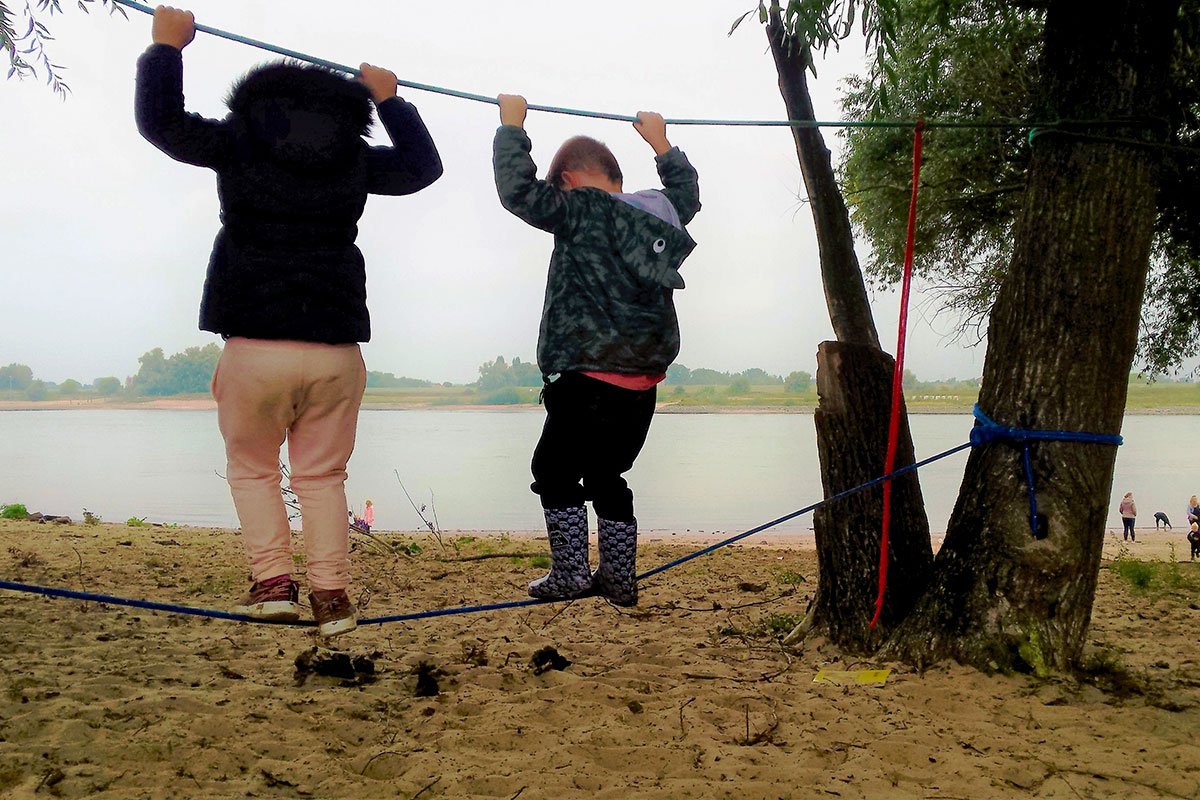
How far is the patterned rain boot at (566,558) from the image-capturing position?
339 cm

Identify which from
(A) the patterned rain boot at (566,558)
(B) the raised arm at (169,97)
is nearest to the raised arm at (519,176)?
(B) the raised arm at (169,97)

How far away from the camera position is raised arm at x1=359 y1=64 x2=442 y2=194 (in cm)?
304

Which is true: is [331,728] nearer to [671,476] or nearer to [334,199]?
[334,199]

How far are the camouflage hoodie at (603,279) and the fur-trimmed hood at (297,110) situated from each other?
19.9 inches

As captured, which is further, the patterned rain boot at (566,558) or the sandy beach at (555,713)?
the patterned rain boot at (566,558)

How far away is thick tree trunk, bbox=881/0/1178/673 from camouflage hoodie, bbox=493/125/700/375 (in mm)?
1675

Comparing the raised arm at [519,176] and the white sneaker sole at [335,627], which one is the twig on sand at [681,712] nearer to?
the white sneaker sole at [335,627]

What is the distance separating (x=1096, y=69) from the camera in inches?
153

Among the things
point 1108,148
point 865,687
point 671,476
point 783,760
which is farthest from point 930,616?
point 671,476

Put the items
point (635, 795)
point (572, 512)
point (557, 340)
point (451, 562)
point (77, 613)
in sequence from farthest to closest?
point (451, 562), point (77, 613), point (572, 512), point (557, 340), point (635, 795)

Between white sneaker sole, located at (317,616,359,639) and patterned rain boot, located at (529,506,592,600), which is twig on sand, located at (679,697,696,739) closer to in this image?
patterned rain boot, located at (529,506,592,600)

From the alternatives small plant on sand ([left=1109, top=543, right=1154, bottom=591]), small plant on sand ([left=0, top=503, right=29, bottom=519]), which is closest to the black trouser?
small plant on sand ([left=1109, top=543, right=1154, bottom=591])

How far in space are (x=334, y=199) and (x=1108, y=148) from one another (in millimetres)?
3083

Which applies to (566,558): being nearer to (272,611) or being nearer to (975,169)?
(272,611)
